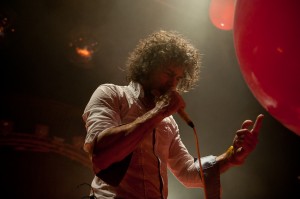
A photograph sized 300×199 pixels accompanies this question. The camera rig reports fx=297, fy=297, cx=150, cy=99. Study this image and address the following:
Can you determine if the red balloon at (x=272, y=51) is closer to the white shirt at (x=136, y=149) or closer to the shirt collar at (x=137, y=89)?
the white shirt at (x=136, y=149)

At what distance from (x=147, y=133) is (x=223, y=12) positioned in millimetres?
2016

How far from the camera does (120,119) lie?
141 centimetres

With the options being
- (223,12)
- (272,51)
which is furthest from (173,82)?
(223,12)

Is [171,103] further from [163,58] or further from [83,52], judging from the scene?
[83,52]

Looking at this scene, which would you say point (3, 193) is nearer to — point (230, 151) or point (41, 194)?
point (41, 194)

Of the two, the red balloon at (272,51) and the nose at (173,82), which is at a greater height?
the red balloon at (272,51)

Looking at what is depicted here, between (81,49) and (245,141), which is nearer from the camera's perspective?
(245,141)

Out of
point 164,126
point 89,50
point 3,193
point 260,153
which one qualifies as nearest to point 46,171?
point 3,193

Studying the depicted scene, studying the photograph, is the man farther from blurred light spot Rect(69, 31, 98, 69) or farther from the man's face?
blurred light spot Rect(69, 31, 98, 69)

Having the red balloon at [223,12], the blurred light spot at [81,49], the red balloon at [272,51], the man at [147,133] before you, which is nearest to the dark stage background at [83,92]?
the blurred light spot at [81,49]

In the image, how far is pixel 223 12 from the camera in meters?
2.82

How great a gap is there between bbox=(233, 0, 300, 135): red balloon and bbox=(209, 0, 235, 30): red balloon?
1.58 metres

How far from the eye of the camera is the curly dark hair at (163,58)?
72.9 inches

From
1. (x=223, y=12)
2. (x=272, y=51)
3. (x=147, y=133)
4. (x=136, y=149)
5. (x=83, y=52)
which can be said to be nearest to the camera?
(x=272, y=51)
